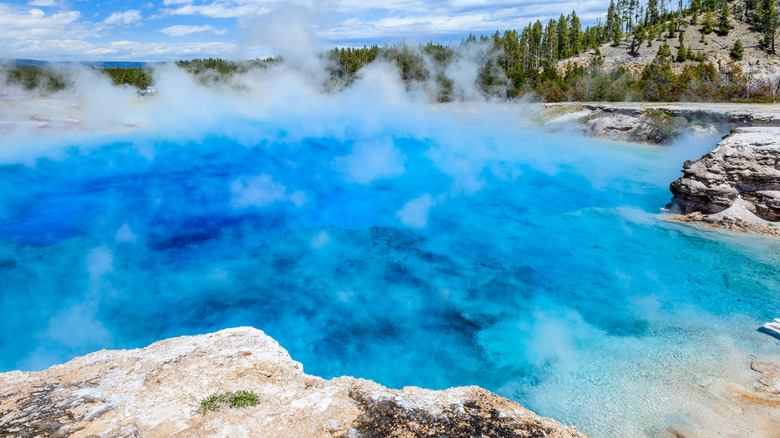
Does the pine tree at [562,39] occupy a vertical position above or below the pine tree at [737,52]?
above

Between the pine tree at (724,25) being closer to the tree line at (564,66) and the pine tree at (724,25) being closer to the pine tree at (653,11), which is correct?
the tree line at (564,66)

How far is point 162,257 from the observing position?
432 inches

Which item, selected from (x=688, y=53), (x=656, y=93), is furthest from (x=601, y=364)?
(x=688, y=53)

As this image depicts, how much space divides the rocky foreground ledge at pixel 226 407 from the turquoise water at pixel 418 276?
193 cm

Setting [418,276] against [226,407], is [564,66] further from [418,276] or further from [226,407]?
[226,407]

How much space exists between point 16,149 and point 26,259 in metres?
14.8

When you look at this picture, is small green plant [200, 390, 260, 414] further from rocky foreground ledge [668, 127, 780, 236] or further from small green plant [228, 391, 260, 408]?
rocky foreground ledge [668, 127, 780, 236]

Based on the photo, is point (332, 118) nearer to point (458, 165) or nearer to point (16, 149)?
point (458, 165)

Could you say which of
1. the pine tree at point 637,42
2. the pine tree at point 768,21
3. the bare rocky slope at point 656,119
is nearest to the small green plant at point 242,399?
the bare rocky slope at point 656,119

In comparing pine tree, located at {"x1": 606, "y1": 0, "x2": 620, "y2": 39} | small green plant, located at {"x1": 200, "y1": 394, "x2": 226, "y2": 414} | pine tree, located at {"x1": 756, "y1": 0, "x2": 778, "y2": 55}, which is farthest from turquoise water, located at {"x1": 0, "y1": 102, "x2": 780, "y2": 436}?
pine tree, located at {"x1": 606, "y1": 0, "x2": 620, "y2": 39}

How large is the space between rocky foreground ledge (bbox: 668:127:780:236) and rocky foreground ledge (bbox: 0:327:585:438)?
1115 cm

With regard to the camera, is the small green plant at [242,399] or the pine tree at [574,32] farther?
the pine tree at [574,32]

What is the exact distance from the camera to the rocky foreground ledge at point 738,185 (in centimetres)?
1216

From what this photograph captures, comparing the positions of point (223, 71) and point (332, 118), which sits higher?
point (223, 71)
